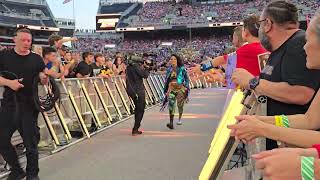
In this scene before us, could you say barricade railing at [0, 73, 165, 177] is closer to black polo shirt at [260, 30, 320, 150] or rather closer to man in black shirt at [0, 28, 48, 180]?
man in black shirt at [0, 28, 48, 180]

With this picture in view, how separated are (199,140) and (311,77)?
23.0 ft

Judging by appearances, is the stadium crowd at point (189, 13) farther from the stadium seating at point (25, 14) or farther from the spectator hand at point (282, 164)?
the spectator hand at point (282, 164)

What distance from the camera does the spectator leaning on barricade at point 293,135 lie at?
1641 mm

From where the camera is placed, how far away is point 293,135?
226 centimetres

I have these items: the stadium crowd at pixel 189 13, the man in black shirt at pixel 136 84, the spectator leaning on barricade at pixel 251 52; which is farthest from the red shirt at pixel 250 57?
the stadium crowd at pixel 189 13

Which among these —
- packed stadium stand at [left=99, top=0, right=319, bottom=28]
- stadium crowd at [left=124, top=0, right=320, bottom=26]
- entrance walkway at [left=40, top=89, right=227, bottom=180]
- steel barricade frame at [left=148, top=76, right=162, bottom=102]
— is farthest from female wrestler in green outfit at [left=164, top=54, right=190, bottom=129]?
stadium crowd at [left=124, top=0, right=320, bottom=26]


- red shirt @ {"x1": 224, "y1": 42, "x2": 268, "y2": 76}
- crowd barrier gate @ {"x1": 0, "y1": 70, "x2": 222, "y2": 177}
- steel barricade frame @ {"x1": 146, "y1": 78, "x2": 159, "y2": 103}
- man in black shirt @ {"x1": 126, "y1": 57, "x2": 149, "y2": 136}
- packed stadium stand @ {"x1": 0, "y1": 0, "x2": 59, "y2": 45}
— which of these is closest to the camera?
red shirt @ {"x1": 224, "y1": 42, "x2": 268, "y2": 76}

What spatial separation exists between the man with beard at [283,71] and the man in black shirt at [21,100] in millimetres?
3422

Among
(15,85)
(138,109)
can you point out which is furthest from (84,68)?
(15,85)

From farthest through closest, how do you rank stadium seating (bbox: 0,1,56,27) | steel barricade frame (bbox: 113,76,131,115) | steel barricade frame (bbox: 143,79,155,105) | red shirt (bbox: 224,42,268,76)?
stadium seating (bbox: 0,1,56,27) < steel barricade frame (bbox: 143,79,155,105) < steel barricade frame (bbox: 113,76,131,115) < red shirt (bbox: 224,42,268,76)

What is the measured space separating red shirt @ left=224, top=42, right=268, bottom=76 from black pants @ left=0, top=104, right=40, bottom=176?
2.95 meters

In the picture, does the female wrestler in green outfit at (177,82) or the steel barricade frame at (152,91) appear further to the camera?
the steel barricade frame at (152,91)

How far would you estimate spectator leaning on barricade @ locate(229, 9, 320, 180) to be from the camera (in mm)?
1641

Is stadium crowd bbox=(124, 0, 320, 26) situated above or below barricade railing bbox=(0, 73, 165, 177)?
above
